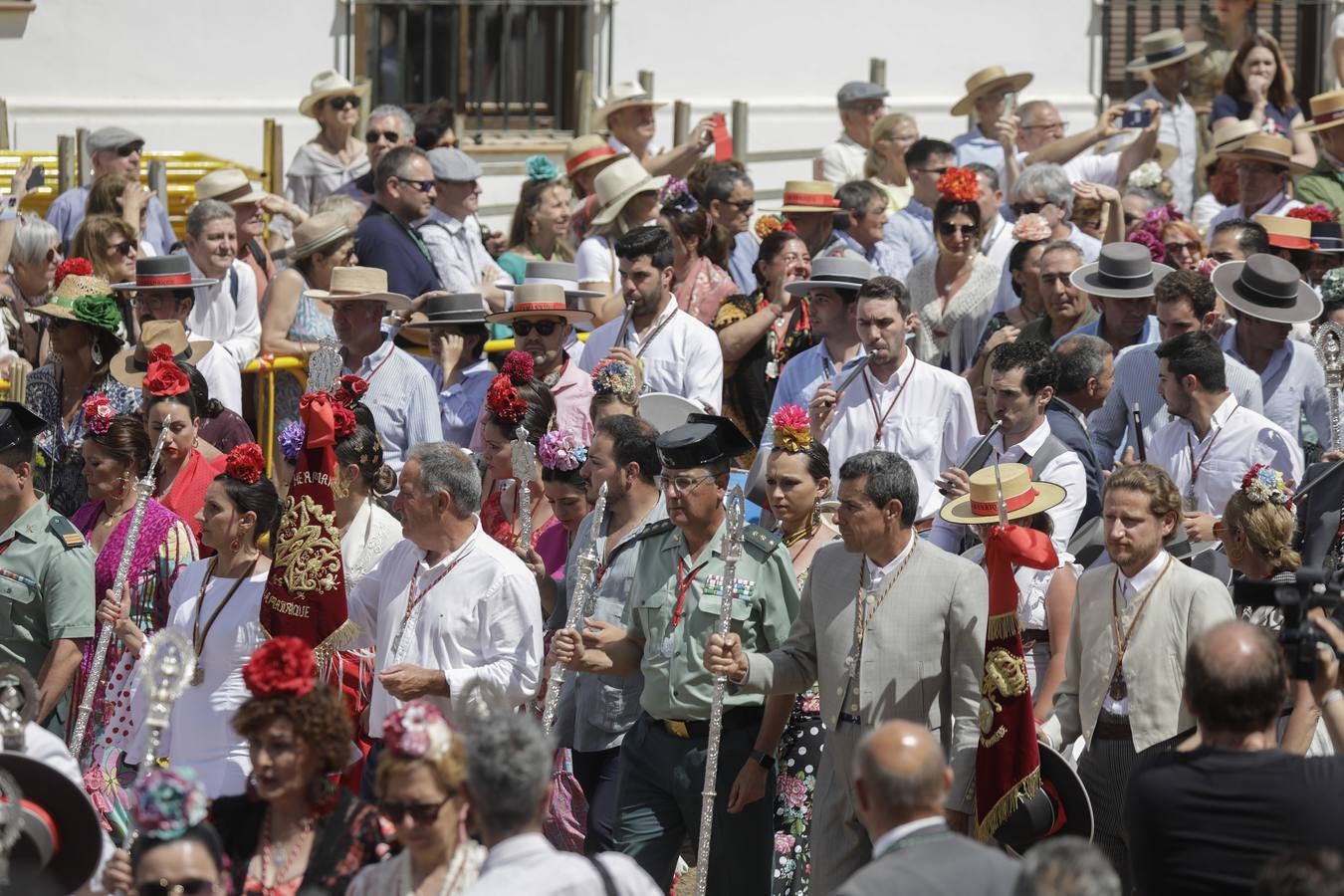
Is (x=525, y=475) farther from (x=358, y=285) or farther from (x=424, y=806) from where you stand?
(x=424, y=806)

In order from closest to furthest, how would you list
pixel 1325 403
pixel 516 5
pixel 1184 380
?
pixel 1184 380 → pixel 1325 403 → pixel 516 5

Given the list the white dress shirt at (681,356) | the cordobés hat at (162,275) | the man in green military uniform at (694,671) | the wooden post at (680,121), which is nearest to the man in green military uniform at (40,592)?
the man in green military uniform at (694,671)

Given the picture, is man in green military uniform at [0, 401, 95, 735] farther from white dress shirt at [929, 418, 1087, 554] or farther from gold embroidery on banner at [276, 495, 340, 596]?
white dress shirt at [929, 418, 1087, 554]

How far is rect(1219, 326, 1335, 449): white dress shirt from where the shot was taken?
9766 millimetres

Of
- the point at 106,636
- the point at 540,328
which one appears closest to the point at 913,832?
the point at 106,636

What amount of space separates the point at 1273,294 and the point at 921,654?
12.3ft

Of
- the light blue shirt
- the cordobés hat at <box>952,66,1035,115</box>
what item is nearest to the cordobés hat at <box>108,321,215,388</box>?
the light blue shirt

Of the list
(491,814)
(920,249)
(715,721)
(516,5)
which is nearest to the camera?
(491,814)

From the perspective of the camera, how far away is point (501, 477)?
917cm

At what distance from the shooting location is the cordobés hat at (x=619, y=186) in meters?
12.4

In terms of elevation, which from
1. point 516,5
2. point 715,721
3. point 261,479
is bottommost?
point 715,721

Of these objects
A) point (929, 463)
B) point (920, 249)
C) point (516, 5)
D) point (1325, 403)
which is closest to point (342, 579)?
point (929, 463)

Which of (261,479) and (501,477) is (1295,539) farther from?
(261,479)

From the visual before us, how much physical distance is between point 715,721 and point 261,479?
2011 millimetres
